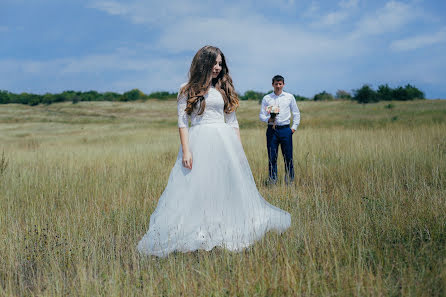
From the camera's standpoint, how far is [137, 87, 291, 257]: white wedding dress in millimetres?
3609

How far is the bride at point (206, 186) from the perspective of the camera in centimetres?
364

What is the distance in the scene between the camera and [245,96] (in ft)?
210

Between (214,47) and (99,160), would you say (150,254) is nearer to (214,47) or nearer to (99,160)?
(214,47)

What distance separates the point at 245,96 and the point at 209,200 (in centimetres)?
6146

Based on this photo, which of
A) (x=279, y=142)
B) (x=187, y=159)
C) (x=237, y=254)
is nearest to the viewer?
(x=237, y=254)

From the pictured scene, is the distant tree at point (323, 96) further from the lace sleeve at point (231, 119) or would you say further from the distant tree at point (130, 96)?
the lace sleeve at point (231, 119)

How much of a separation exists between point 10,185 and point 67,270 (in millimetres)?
4263

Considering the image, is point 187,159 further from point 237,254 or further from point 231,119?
point 237,254

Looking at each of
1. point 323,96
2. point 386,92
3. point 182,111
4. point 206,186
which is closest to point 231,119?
point 182,111

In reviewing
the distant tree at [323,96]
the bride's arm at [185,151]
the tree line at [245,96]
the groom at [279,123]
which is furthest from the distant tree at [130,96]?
the bride's arm at [185,151]

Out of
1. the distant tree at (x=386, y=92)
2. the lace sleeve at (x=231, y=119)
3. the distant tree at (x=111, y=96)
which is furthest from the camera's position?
the distant tree at (x=111, y=96)

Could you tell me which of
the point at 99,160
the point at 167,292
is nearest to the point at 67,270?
the point at 167,292

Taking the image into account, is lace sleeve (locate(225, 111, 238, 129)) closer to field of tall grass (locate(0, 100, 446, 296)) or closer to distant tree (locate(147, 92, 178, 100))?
field of tall grass (locate(0, 100, 446, 296))

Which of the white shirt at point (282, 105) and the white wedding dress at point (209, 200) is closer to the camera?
the white wedding dress at point (209, 200)
